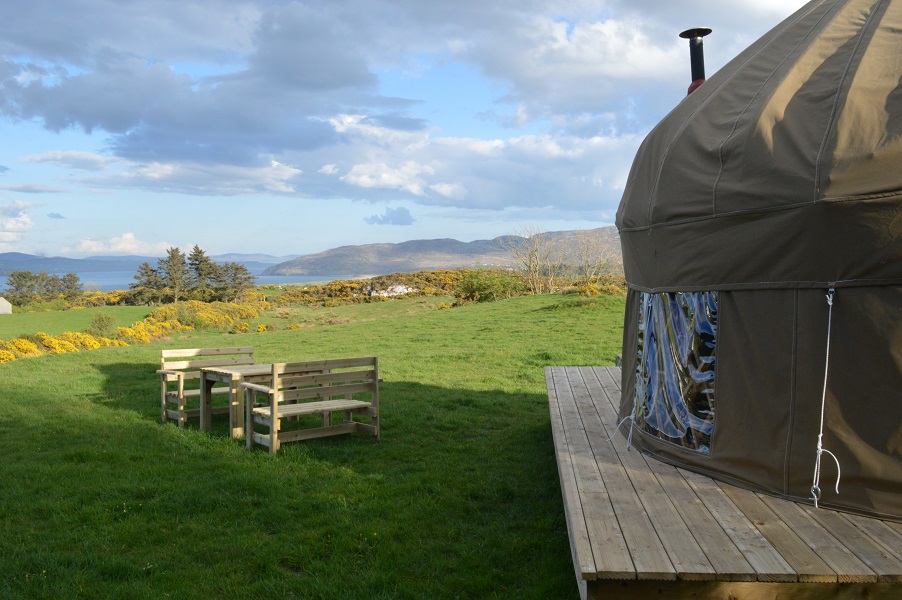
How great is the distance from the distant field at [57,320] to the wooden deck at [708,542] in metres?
17.2

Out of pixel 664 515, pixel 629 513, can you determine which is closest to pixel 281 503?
pixel 629 513

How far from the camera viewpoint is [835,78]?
3875 mm

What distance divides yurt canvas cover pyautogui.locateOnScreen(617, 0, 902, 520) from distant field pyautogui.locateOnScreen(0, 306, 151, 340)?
17129 mm

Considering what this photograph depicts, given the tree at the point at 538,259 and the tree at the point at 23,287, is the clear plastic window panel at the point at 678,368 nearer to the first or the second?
the tree at the point at 538,259

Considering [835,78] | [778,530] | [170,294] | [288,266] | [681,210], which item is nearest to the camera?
[778,530]

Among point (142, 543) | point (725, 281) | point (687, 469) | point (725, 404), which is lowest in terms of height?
point (142, 543)

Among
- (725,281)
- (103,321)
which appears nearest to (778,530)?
(725,281)

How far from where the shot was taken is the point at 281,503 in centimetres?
507

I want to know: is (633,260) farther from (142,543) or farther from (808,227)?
(142,543)

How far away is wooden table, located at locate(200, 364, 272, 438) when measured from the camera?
6.73 m

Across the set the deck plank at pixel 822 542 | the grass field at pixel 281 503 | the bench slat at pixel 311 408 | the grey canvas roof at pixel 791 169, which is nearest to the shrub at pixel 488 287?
the grass field at pixel 281 503

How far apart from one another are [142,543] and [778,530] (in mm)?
3505

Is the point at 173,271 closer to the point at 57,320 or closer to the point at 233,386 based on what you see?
the point at 57,320

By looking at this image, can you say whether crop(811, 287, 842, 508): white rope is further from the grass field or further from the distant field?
the distant field
